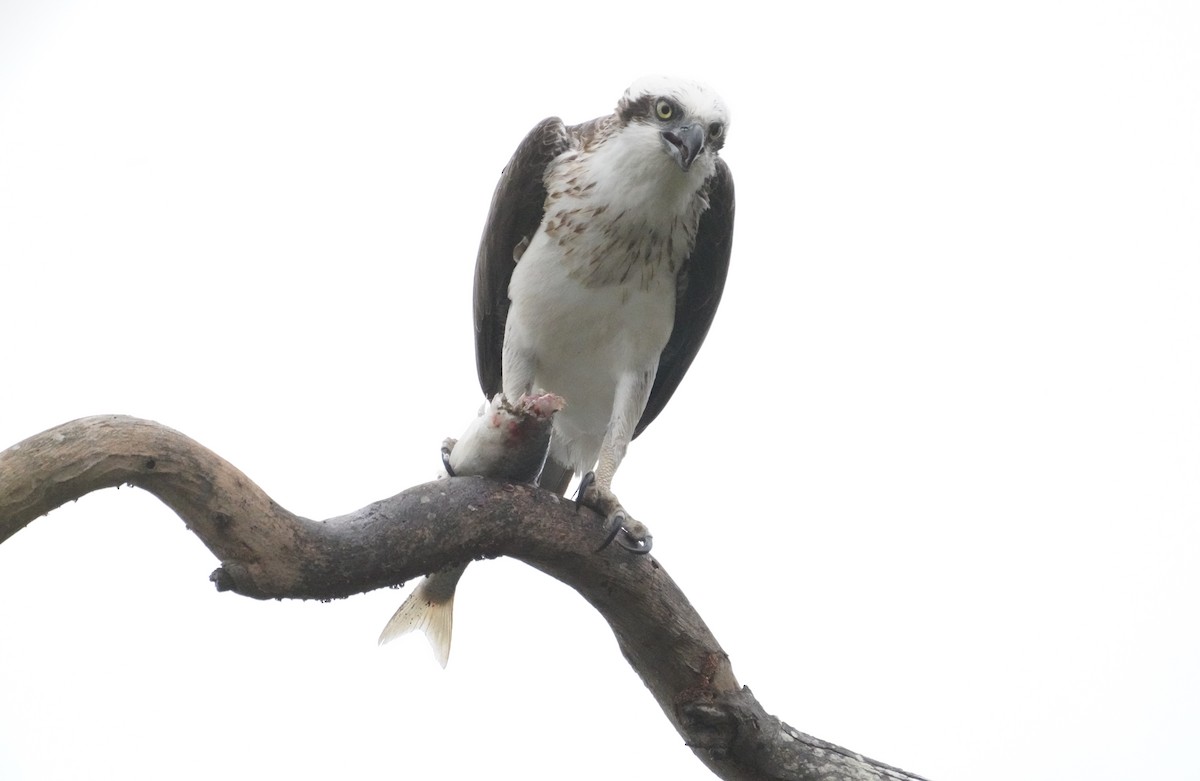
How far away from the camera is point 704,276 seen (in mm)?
5652

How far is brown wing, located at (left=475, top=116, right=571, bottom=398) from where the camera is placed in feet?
18.2

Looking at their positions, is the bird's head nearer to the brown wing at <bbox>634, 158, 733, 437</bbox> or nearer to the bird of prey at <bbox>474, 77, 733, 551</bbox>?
the bird of prey at <bbox>474, 77, 733, 551</bbox>

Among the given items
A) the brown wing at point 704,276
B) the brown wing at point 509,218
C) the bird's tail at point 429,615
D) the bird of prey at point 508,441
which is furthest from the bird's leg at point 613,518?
the brown wing at point 509,218

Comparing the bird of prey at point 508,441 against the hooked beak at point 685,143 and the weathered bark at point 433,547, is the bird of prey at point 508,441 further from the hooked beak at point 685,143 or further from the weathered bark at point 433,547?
the hooked beak at point 685,143

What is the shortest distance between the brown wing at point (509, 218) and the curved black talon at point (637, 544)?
5.04ft

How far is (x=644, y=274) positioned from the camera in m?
5.34

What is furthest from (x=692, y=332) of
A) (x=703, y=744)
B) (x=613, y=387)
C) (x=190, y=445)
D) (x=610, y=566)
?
(x=190, y=445)

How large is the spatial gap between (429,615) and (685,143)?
2378mm

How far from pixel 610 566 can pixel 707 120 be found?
195 centimetres

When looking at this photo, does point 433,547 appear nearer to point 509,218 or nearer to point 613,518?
point 613,518

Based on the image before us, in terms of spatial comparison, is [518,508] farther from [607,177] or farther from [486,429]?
[607,177]

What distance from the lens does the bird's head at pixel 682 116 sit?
503 cm

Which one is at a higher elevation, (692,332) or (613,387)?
(692,332)

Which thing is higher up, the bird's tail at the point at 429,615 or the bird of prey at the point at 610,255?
the bird of prey at the point at 610,255
